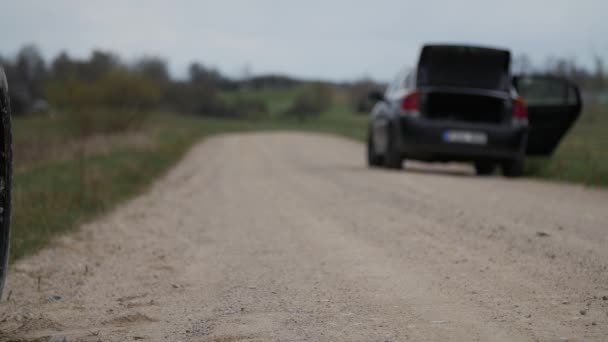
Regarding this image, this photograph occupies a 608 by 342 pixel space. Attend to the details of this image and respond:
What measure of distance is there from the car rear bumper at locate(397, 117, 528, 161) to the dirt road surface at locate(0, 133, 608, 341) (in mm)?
3066

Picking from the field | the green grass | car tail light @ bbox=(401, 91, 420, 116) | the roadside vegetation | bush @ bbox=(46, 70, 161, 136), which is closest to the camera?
the green grass

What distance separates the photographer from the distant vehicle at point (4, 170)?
3.59m

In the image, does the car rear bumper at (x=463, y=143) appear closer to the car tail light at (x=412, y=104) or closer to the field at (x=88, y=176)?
the car tail light at (x=412, y=104)

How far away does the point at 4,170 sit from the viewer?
370cm

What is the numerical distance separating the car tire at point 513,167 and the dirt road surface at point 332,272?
321 centimetres

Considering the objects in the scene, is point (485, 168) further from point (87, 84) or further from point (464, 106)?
point (87, 84)

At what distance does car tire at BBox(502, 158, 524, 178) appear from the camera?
44.1 feet

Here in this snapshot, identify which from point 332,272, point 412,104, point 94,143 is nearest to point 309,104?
point 94,143

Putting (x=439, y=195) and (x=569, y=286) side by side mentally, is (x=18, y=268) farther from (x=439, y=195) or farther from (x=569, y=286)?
(x=439, y=195)

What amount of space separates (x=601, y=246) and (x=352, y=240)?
1.90 m

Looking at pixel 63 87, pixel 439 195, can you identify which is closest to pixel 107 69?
pixel 63 87

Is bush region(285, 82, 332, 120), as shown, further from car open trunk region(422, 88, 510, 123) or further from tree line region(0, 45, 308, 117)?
car open trunk region(422, 88, 510, 123)

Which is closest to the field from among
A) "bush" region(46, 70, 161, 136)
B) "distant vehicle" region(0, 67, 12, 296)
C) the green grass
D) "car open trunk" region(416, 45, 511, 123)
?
the green grass

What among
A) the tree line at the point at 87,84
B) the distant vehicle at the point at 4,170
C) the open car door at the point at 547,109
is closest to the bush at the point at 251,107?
the tree line at the point at 87,84
